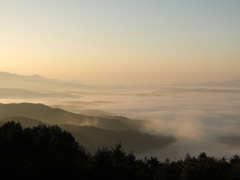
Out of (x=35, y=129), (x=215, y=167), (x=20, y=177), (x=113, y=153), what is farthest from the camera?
(x=113, y=153)

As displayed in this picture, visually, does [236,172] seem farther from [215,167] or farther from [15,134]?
[15,134]

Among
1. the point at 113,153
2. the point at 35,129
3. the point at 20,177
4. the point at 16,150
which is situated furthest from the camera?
the point at 113,153

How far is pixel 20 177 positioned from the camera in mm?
50062

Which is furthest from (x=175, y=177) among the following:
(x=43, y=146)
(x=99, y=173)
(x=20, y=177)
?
(x=20, y=177)

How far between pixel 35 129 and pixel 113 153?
20673mm

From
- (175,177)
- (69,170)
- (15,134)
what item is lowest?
(175,177)

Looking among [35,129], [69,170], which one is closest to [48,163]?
[69,170]

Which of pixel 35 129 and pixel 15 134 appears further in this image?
pixel 35 129

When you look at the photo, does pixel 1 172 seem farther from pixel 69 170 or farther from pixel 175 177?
pixel 175 177

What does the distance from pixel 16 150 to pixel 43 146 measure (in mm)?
5380

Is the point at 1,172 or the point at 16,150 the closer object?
the point at 1,172

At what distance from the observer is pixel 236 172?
61.2 m

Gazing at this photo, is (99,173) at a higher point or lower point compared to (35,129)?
lower

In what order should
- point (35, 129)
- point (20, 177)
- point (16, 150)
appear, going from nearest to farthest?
1. point (20, 177)
2. point (16, 150)
3. point (35, 129)
